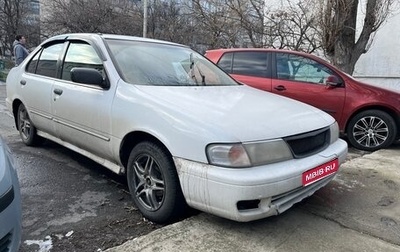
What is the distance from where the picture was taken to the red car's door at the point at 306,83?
222 inches

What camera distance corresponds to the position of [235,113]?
9.09 feet

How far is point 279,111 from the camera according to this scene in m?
3.00

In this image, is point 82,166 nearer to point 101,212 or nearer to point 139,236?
point 101,212

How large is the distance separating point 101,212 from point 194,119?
1281 millimetres

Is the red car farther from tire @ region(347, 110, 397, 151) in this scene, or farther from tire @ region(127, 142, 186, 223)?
tire @ region(127, 142, 186, 223)

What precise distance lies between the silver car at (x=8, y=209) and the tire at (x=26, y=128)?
288cm

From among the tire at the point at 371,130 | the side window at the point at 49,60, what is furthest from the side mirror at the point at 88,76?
the tire at the point at 371,130

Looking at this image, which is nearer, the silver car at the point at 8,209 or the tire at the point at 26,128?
the silver car at the point at 8,209

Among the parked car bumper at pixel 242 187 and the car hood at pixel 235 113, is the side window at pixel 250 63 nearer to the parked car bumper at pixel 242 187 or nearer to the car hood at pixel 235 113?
the car hood at pixel 235 113

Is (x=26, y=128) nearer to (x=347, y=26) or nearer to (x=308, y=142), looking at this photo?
(x=308, y=142)

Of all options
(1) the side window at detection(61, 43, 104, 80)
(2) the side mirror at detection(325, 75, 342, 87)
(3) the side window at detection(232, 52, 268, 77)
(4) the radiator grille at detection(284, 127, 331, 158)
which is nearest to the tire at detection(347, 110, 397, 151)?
(2) the side mirror at detection(325, 75, 342, 87)

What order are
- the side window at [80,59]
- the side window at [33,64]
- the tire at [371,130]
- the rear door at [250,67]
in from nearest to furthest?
the side window at [80,59]
the side window at [33,64]
the tire at [371,130]
the rear door at [250,67]

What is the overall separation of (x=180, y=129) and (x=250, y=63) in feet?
13.2

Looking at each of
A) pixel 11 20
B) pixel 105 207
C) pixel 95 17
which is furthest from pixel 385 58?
pixel 11 20
